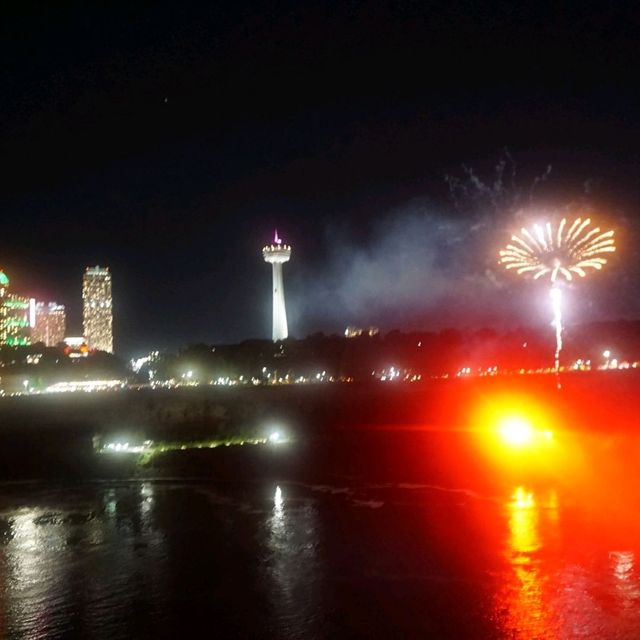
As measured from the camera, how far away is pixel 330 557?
424 inches

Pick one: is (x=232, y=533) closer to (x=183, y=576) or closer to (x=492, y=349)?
(x=183, y=576)

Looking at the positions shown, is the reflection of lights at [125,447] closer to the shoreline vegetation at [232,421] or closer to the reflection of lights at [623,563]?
the shoreline vegetation at [232,421]

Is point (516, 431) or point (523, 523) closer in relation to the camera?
point (523, 523)

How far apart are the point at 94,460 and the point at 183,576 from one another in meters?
12.6

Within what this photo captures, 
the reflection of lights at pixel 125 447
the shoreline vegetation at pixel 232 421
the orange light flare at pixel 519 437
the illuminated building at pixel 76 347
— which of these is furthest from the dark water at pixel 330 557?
the illuminated building at pixel 76 347

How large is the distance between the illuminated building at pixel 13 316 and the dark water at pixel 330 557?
157 metres

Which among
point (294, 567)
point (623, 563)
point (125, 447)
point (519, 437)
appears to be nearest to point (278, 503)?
point (294, 567)

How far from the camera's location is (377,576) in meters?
9.83

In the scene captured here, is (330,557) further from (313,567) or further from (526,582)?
(526,582)

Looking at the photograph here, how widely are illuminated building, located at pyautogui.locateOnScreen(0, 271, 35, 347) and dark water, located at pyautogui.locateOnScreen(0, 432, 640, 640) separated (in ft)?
515

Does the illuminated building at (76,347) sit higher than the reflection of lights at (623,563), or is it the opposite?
the illuminated building at (76,347)

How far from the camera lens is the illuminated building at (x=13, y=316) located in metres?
164

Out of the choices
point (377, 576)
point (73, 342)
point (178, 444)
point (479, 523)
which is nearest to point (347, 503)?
point (479, 523)

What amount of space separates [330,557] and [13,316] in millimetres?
170613
